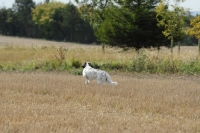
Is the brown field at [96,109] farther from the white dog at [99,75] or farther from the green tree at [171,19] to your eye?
the green tree at [171,19]

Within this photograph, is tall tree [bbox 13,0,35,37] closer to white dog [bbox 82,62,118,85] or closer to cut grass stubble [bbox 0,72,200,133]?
white dog [bbox 82,62,118,85]

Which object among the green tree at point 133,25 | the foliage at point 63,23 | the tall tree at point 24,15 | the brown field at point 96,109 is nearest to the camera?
the brown field at point 96,109

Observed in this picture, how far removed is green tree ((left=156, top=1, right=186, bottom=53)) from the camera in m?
31.2

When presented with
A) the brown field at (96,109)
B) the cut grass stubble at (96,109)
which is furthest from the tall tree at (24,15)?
the cut grass stubble at (96,109)

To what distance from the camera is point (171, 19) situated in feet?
106

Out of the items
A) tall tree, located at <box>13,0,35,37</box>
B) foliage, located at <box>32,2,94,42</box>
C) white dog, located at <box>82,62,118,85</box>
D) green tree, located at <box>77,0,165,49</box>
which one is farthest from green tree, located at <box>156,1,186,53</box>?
tall tree, located at <box>13,0,35,37</box>

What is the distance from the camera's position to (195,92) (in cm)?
1367

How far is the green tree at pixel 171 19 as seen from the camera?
31.2m

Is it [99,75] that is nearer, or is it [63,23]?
[99,75]

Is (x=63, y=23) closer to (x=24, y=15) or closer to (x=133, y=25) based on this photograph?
(x=24, y=15)

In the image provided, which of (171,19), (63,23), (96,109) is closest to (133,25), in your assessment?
(171,19)

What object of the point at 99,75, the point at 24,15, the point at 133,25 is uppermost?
the point at 24,15

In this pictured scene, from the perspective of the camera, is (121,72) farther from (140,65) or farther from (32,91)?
(32,91)

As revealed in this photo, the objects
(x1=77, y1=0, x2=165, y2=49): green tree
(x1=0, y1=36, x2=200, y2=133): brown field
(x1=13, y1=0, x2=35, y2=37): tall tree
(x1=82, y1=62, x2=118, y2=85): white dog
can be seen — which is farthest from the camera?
(x1=13, y1=0, x2=35, y2=37): tall tree
